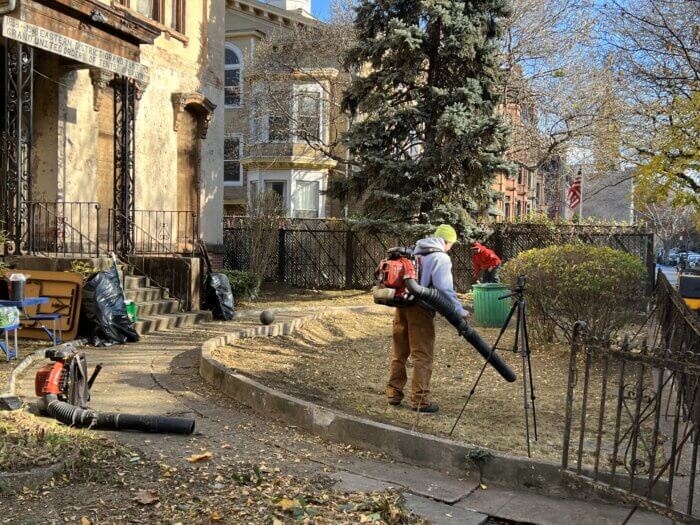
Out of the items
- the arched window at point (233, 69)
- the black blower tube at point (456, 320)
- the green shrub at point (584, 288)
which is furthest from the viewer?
the arched window at point (233, 69)

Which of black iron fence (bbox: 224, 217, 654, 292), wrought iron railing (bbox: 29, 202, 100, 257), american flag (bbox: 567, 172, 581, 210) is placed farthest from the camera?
american flag (bbox: 567, 172, 581, 210)

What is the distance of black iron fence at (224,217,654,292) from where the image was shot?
1947 centimetres

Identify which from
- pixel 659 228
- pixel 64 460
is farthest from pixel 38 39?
pixel 659 228

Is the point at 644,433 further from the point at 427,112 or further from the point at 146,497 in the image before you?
the point at 427,112

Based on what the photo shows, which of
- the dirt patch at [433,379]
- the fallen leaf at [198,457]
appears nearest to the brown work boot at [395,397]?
the dirt patch at [433,379]

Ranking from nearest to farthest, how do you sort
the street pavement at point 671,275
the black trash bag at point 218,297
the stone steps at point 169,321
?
the stone steps at point 169,321 → the black trash bag at point 218,297 → the street pavement at point 671,275

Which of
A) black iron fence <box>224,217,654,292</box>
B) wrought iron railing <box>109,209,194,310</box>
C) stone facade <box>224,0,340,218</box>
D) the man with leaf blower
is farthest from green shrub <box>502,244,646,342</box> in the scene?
stone facade <box>224,0,340,218</box>

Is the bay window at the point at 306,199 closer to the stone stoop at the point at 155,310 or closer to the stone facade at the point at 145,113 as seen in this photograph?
the stone facade at the point at 145,113

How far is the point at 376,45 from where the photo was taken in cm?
1661

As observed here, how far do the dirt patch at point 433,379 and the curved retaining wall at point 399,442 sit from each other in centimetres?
52

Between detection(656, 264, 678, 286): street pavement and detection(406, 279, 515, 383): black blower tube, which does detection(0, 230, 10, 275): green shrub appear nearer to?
detection(406, 279, 515, 383): black blower tube

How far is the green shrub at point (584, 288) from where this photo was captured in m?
9.23

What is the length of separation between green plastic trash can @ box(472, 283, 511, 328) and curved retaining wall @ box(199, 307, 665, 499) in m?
6.45

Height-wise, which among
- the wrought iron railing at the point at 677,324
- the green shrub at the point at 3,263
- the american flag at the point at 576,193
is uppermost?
the american flag at the point at 576,193
